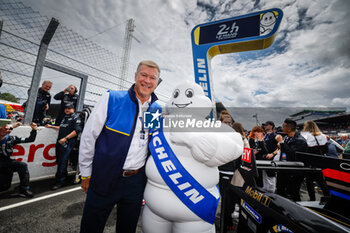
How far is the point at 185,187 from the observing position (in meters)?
1.13

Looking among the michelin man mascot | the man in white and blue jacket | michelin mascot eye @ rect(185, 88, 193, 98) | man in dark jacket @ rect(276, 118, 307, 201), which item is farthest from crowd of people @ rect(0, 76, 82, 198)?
man in dark jacket @ rect(276, 118, 307, 201)

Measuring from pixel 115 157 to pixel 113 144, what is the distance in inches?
4.1

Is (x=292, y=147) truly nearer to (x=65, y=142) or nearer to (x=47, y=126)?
(x=65, y=142)

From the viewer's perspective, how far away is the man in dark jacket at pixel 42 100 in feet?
10.7

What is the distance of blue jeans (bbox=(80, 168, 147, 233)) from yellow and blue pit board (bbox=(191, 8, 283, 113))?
2.02 metres

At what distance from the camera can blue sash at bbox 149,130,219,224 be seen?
1.12 m

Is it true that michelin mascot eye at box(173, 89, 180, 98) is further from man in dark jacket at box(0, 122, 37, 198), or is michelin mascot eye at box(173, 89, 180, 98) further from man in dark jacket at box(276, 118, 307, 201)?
man in dark jacket at box(0, 122, 37, 198)

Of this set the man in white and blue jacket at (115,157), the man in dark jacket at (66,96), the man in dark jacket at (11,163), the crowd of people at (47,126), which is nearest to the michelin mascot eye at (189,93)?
the man in white and blue jacket at (115,157)

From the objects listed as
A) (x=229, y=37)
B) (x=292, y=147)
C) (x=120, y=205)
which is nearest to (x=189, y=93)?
(x=120, y=205)

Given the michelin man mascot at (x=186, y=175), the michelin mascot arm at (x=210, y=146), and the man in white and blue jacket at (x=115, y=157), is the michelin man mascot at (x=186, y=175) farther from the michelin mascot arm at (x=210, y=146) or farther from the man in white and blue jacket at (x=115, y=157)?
the man in white and blue jacket at (x=115, y=157)

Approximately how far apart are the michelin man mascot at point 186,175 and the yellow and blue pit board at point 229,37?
173cm

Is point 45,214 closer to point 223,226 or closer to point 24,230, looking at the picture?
point 24,230

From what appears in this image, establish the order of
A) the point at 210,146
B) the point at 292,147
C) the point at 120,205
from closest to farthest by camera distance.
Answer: the point at 210,146 → the point at 120,205 → the point at 292,147

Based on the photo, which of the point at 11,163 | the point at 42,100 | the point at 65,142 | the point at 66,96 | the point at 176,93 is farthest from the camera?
the point at 66,96
